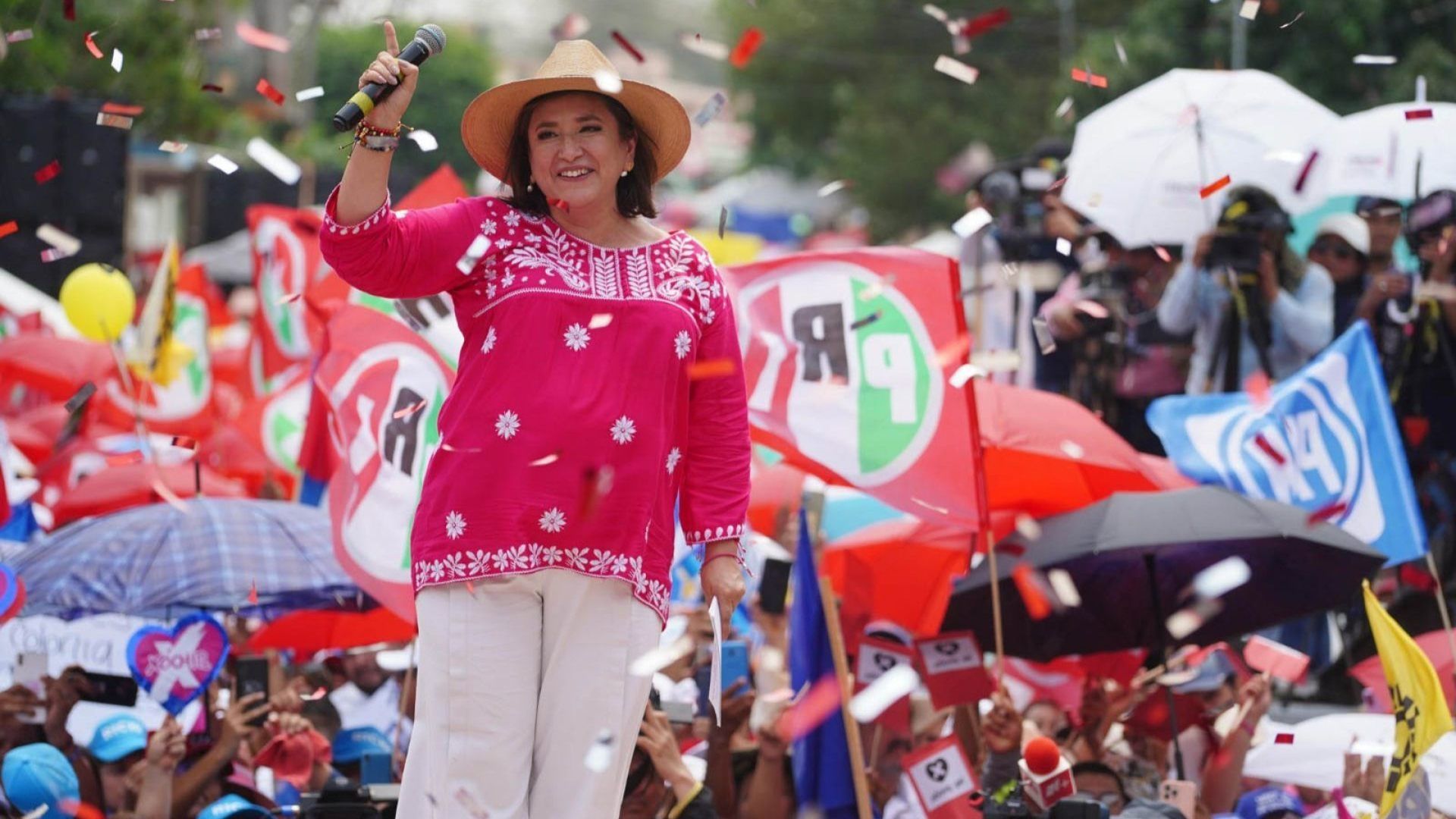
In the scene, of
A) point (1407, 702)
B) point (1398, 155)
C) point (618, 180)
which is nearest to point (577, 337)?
point (618, 180)

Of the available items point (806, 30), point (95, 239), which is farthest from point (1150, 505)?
point (806, 30)

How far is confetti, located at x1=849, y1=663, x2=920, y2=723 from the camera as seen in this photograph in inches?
251

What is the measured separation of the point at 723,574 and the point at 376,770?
221cm

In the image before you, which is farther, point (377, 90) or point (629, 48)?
point (629, 48)

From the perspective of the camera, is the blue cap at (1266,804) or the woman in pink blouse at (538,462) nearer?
the woman in pink blouse at (538,462)

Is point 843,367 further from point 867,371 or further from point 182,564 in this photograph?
point 182,564

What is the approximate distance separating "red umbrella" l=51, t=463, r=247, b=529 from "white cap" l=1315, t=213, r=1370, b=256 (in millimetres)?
4882

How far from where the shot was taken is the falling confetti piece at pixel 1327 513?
22.1 feet

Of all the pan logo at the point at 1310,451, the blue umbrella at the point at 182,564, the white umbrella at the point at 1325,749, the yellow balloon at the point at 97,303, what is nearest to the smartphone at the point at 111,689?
the blue umbrella at the point at 182,564

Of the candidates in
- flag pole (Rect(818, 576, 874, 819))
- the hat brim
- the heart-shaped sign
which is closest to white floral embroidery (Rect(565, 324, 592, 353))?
the hat brim

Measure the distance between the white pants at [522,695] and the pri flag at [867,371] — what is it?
7.64ft

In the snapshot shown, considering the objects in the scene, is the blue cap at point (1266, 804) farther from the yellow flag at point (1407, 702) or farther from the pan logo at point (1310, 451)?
the pan logo at point (1310, 451)

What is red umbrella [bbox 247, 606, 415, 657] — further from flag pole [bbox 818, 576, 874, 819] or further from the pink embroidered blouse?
the pink embroidered blouse

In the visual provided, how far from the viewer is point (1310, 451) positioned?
24.0 feet
